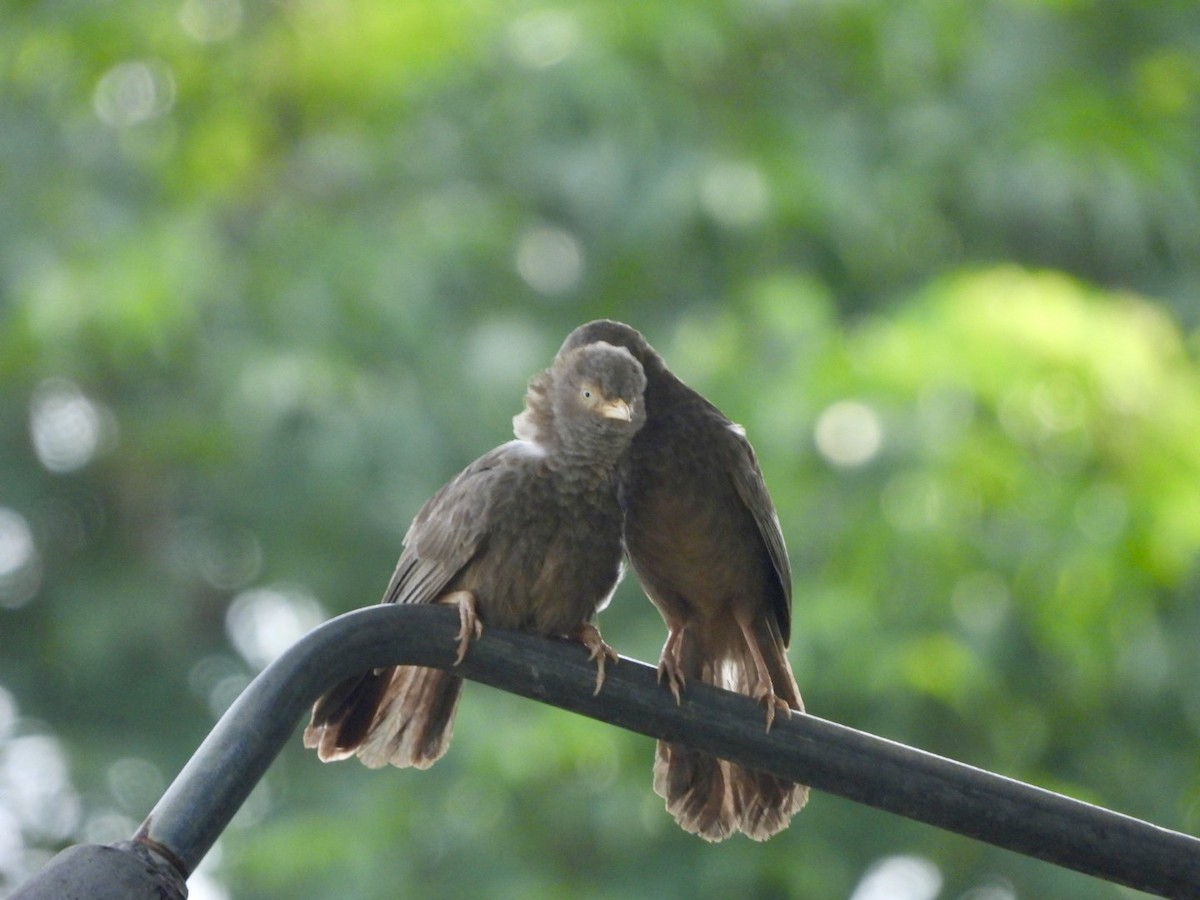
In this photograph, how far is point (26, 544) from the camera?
7.64 metres

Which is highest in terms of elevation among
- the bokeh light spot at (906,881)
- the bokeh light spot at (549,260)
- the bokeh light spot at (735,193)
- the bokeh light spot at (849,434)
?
the bokeh light spot at (735,193)

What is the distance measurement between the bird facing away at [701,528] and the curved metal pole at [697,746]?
36.0 inches

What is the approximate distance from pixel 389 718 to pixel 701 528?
827 mm

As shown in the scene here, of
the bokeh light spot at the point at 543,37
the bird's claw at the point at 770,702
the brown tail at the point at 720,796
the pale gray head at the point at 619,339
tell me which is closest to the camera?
the bird's claw at the point at 770,702

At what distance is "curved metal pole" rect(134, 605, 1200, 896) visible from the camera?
232 centimetres

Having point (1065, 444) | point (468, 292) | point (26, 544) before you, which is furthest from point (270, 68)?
point (1065, 444)

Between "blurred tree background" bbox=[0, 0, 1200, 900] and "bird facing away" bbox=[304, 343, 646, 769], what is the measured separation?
7.37ft

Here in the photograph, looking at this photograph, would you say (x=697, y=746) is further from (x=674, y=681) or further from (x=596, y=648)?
(x=596, y=648)

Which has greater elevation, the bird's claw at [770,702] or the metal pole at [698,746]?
the bird's claw at [770,702]

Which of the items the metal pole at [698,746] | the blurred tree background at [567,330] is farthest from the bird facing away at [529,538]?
the blurred tree background at [567,330]

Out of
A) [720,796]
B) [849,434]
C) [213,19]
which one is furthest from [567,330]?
[720,796]

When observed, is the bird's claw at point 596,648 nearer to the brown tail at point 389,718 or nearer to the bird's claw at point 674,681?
the bird's claw at point 674,681

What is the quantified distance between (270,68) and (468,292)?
1.37 meters

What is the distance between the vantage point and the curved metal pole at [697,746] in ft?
7.61
